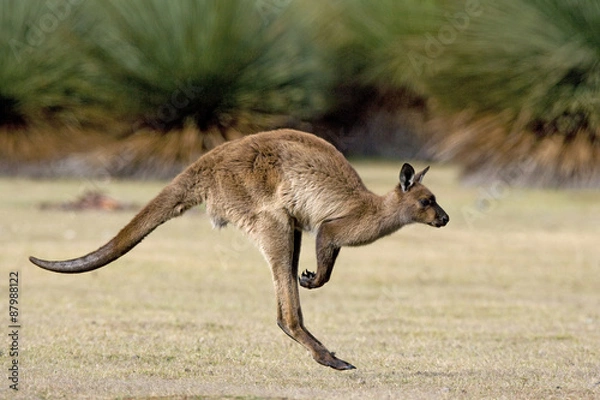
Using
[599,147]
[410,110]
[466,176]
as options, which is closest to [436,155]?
[466,176]

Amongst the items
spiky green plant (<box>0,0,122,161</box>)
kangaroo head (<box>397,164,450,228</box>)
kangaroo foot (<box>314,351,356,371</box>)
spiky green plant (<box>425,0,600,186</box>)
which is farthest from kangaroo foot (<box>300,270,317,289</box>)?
spiky green plant (<box>0,0,122,161</box>)

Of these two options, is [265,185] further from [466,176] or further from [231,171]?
[466,176]

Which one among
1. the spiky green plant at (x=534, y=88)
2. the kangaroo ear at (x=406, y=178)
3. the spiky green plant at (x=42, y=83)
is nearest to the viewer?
the kangaroo ear at (x=406, y=178)

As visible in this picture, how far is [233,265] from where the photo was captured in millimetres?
11227

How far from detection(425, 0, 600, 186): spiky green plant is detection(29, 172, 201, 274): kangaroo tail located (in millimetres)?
11405

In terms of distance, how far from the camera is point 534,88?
17125 millimetres

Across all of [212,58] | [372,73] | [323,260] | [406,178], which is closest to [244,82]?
[212,58]

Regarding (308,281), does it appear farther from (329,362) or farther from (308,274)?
(329,362)

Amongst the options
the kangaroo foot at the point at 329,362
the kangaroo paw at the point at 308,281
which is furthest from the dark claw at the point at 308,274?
the kangaroo foot at the point at 329,362

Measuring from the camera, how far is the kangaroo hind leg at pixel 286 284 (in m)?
5.93

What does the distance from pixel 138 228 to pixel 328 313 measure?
3010mm

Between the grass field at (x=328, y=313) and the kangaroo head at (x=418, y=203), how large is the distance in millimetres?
790

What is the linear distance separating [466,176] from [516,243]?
5.13 meters

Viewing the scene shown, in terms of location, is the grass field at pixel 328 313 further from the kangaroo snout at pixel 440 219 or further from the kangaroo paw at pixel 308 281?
the kangaroo snout at pixel 440 219
